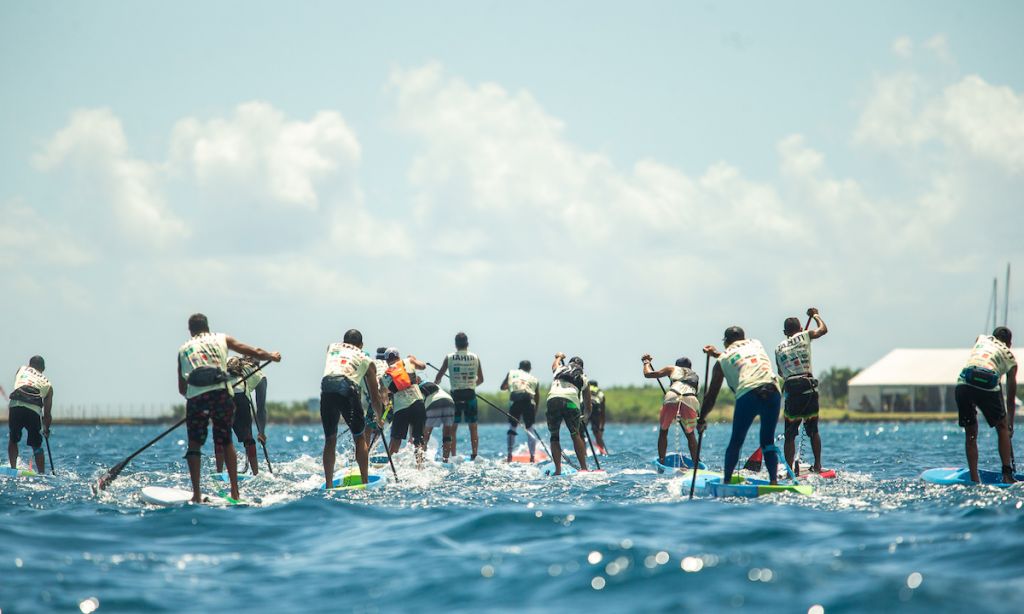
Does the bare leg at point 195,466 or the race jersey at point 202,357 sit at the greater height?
the race jersey at point 202,357

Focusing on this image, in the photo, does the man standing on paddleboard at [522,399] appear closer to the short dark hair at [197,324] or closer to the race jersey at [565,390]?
the race jersey at [565,390]

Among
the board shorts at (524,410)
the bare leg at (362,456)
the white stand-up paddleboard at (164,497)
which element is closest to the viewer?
the white stand-up paddleboard at (164,497)

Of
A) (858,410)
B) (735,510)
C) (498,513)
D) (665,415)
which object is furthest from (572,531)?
(858,410)

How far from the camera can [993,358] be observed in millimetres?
12812

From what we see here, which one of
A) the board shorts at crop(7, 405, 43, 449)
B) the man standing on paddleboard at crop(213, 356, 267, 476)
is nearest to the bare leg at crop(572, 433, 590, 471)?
the man standing on paddleboard at crop(213, 356, 267, 476)

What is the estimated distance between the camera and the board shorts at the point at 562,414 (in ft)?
52.0

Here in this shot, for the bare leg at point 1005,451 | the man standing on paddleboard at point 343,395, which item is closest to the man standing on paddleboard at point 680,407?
the bare leg at point 1005,451

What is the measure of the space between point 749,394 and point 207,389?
5.92 m

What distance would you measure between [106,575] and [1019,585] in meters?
6.18

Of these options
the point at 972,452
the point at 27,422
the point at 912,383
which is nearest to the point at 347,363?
the point at 27,422

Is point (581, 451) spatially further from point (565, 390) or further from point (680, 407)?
point (680, 407)

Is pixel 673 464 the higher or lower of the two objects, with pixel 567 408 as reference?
lower

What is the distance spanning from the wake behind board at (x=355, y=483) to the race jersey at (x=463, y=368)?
6.33 m

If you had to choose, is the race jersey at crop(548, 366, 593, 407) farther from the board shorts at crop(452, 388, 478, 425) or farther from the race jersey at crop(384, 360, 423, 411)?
the board shorts at crop(452, 388, 478, 425)
